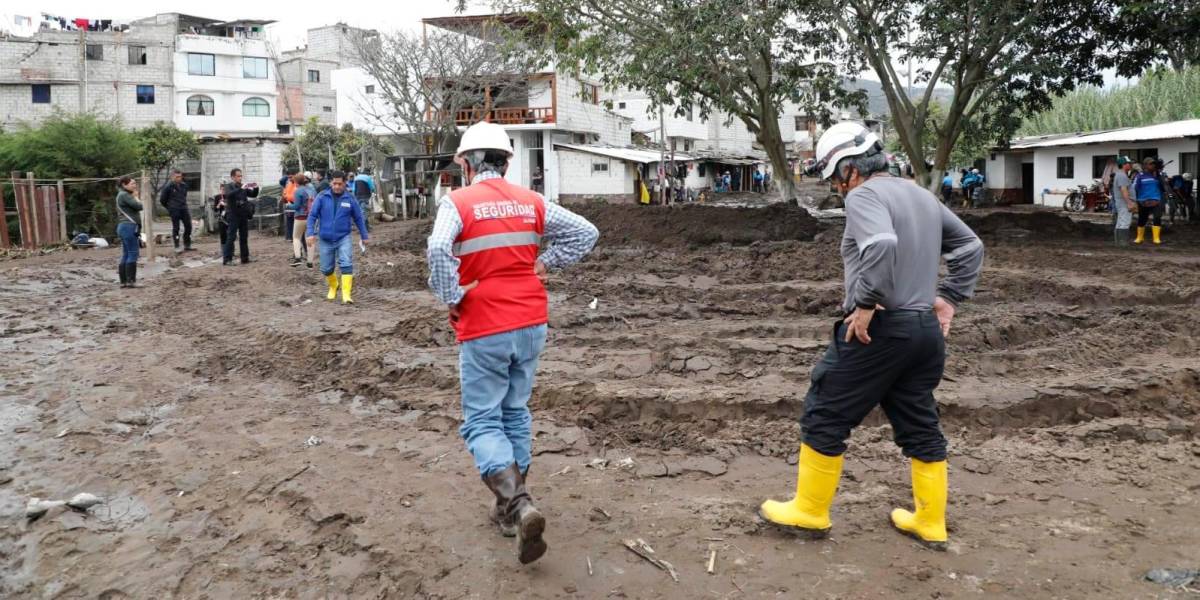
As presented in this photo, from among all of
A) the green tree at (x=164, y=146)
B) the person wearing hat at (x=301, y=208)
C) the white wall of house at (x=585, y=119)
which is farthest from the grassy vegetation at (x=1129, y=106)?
the green tree at (x=164, y=146)

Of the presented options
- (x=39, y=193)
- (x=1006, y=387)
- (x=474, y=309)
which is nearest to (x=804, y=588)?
(x=474, y=309)

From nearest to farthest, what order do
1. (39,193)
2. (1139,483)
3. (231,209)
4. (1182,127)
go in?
(1139,483) → (231,209) → (39,193) → (1182,127)

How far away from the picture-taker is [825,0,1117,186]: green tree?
58.0 ft

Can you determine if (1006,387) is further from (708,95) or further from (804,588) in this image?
(708,95)

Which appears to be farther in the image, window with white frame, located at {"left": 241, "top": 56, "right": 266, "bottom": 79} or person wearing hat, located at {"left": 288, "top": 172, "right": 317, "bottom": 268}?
window with white frame, located at {"left": 241, "top": 56, "right": 266, "bottom": 79}

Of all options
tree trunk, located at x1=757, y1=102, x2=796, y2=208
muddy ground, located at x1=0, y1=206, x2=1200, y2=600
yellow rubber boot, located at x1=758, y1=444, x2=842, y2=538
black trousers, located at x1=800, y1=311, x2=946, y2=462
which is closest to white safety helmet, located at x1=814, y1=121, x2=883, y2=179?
black trousers, located at x1=800, y1=311, x2=946, y2=462

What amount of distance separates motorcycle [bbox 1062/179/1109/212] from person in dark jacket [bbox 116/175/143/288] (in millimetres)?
26782

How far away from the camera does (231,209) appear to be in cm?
1563

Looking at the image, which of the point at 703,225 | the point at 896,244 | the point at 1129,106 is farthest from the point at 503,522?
the point at 1129,106

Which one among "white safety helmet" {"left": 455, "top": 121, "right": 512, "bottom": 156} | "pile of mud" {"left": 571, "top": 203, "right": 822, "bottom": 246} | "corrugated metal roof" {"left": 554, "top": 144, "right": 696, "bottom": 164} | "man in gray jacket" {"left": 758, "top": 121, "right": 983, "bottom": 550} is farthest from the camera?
"corrugated metal roof" {"left": 554, "top": 144, "right": 696, "bottom": 164}

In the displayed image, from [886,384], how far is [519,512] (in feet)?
5.27

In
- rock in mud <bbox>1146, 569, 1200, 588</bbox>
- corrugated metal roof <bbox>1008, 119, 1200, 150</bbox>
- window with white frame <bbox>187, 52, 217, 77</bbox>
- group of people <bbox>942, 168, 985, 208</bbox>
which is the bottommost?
rock in mud <bbox>1146, 569, 1200, 588</bbox>

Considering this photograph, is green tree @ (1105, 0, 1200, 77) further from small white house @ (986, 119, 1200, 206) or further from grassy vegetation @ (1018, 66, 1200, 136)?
grassy vegetation @ (1018, 66, 1200, 136)

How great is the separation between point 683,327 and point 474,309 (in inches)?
210
